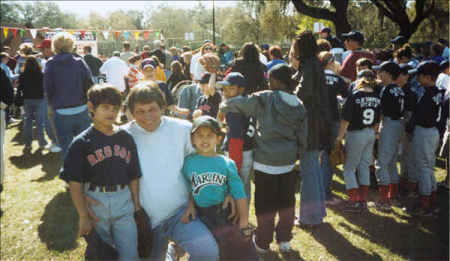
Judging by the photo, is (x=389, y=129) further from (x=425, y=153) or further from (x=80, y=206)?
(x=80, y=206)

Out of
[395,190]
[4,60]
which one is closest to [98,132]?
[395,190]

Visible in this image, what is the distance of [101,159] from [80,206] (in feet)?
1.12

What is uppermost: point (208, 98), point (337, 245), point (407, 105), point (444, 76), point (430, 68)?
point (430, 68)

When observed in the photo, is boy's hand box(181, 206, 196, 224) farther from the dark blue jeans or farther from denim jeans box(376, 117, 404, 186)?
denim jeans box(376, 117, 404, 186)

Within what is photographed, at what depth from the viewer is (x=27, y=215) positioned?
4238 millimetres

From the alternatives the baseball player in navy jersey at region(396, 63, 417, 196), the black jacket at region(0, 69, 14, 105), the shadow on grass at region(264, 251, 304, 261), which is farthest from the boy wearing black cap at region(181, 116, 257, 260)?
the black jacket at region(0, 69, 14, 105)

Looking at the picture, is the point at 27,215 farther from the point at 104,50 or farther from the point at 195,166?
the point at 104,50

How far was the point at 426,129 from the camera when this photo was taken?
13.4ft

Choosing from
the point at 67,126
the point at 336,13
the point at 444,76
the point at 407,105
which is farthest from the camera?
the point at 336,13

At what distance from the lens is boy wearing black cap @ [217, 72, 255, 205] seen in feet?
9.53

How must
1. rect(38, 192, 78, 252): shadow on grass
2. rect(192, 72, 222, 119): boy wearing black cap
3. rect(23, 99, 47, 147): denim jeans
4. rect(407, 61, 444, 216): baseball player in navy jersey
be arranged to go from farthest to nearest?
rect(23, 99, 47, 147): denim jeans → rect(407, 61, 444, 216): baseball player in navy jersey → rect(192, 72, 222, 119): boy wearing black cap → rect(38, 192, 78, 252): shadow on grass

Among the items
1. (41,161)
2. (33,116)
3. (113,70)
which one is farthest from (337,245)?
(33,116)

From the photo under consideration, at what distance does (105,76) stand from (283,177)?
5.60 m

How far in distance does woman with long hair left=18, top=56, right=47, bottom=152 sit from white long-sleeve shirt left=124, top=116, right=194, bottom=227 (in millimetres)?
5028
